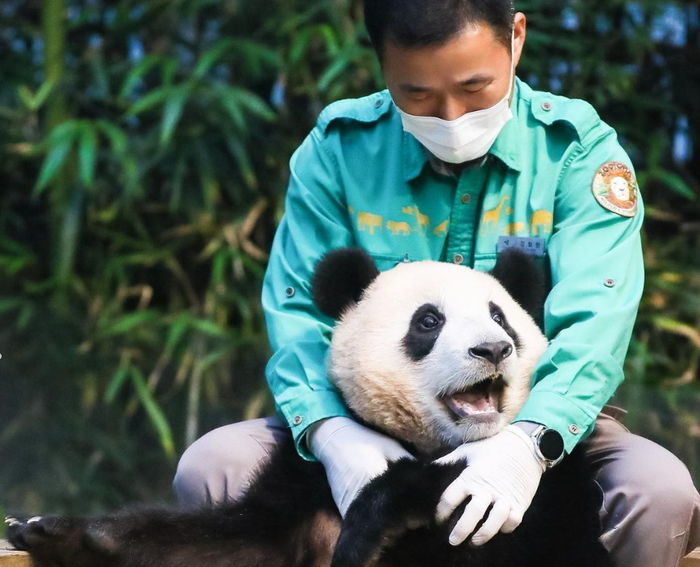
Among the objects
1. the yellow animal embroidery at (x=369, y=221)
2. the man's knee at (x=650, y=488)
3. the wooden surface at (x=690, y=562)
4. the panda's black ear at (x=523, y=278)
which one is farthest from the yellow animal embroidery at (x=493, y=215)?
the wooden surface at (x=690, y=562)

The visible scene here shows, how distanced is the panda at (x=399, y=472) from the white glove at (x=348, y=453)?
48 mm

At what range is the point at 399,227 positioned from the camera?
2.48 metres

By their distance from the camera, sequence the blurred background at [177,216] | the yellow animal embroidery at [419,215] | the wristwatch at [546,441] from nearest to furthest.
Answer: the wristwatch at [546,441] → the yellow animal embroidery at [419,215] → the blurred background at [177,216]

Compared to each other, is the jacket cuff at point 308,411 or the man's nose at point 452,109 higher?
the man's nose at point 452,109

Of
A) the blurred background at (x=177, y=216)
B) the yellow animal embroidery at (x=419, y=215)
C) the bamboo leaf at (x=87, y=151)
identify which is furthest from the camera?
the blurred background at (x=177, y=216)

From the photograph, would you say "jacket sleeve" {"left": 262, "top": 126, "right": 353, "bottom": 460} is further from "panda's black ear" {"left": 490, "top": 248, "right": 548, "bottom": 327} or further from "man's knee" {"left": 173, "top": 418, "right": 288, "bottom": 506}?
"panda's black ear" {"left": 490, "top": 248, "right": 548, "bottom": 327}

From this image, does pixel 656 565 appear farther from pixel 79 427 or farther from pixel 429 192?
pixel 79 427

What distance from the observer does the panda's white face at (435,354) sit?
6.99ft

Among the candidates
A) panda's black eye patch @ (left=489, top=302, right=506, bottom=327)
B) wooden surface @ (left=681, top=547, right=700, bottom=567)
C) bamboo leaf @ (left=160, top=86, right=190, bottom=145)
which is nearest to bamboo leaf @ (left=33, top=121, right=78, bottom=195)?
bamboo leaf @ (left=160, top=86, right=190, bottom=145)

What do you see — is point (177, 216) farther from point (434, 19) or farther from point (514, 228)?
point (434, 19)

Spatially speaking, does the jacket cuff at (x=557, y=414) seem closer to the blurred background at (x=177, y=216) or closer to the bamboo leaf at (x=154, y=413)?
the blurred background at (x=177, y=216)

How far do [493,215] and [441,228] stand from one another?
0.11 m

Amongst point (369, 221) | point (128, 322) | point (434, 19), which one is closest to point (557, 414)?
point (369, 221)

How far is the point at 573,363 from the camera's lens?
2.11 m
